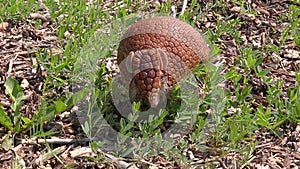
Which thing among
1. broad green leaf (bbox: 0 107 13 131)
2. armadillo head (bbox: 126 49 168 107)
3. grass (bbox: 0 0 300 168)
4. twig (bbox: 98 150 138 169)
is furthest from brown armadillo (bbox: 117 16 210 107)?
broad green leaf (bbox: 0 107 13 131)

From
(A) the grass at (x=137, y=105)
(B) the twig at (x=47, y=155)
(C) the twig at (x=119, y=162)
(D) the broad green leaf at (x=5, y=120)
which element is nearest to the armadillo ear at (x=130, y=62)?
(A) the grass at (x=137, y=105)

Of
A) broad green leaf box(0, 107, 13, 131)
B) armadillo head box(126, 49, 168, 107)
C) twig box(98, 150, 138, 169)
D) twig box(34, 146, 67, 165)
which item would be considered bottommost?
twig box(98, 150, 138, 169)

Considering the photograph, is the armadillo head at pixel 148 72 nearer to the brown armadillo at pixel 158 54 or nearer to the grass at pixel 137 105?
the brown armadillo at pixel 158 54

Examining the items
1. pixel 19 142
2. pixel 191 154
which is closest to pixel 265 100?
pixel 191 154

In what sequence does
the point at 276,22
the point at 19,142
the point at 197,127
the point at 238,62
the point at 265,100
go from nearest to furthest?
1. the point at 19,142
2. the point at 197,127
3. the point at 265,100
4. the point at 238,62
5. the point at 276,22

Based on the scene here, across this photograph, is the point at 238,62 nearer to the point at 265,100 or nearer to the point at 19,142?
the point at 265,100

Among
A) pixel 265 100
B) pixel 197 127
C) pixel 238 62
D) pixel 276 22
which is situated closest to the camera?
pixel 197 127

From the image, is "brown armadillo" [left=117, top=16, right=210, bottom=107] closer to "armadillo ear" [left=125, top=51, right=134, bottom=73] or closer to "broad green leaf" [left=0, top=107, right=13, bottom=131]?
"armadillo ear" [left=125, top=51, right=134, bottom=73]

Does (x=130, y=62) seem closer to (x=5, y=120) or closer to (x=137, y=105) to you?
(x=137, y=105)

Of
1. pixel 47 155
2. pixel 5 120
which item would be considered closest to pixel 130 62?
pixel 47 155
